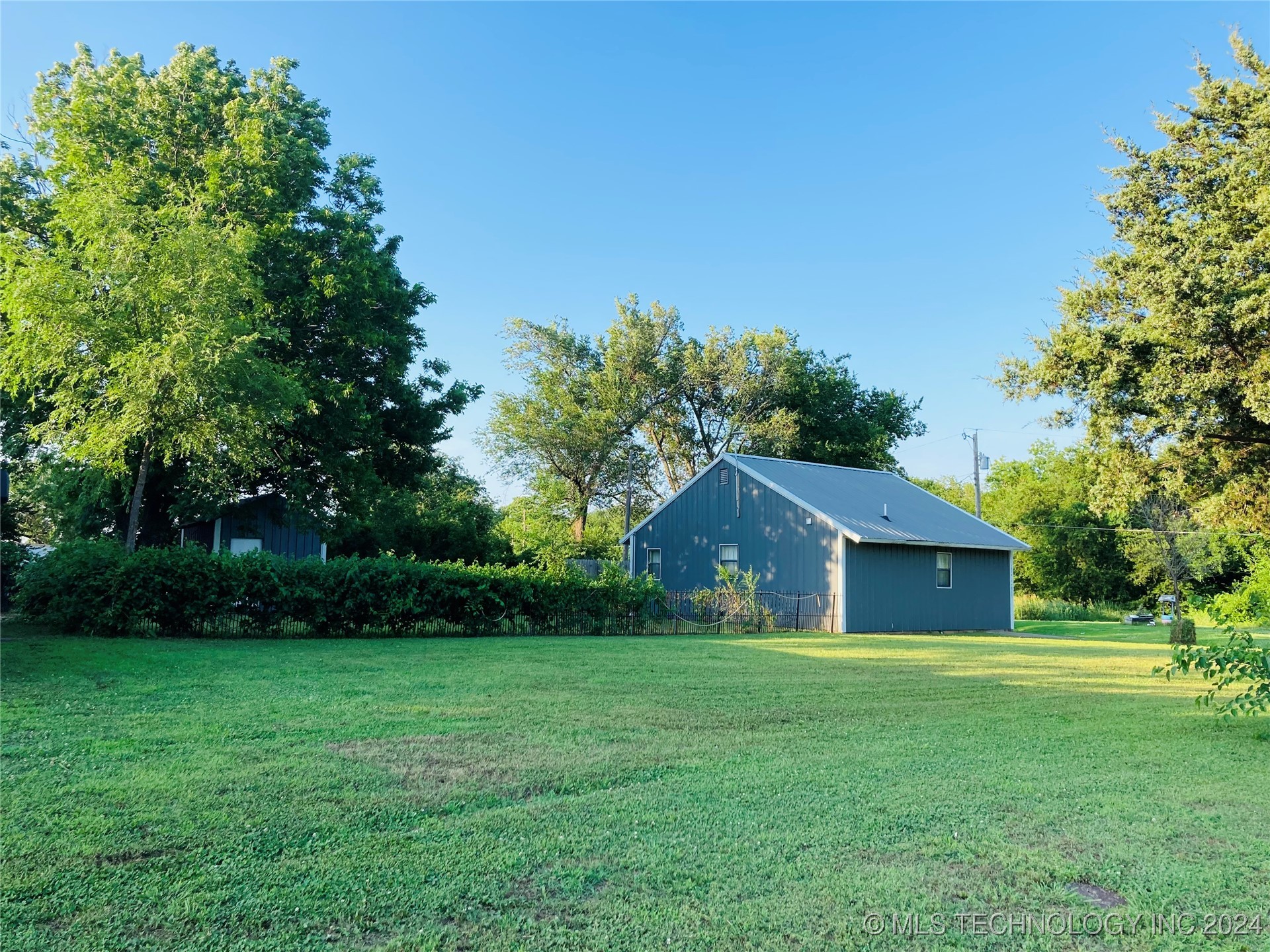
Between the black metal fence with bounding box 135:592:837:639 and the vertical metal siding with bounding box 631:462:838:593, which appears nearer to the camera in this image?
the black metal fence with bounding box 135:592:837:639

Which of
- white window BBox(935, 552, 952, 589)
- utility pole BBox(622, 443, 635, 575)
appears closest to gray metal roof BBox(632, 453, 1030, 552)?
white window BBox(935, 552, 952, 589)

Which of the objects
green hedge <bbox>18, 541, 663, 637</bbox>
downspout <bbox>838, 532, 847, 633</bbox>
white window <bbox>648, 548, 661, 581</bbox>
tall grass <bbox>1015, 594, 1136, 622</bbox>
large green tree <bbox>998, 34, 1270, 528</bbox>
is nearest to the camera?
green hedge <bbox>18, 541, 663, 637</bbox>

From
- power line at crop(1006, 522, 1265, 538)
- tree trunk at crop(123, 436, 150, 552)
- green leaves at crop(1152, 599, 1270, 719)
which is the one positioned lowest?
green leaves at crop(1152, 599, 1270, 719)

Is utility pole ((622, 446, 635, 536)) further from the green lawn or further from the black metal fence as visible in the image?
the black metal fence

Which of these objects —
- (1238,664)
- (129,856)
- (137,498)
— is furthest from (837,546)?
(129,856)

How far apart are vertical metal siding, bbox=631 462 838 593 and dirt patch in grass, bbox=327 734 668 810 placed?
1591 cm

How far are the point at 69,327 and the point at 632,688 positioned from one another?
37.8 feet

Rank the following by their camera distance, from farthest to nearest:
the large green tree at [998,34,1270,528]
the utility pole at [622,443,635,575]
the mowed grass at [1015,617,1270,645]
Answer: the utility pole at [622,443,635,575] → the mowed grass at [1015,617,1270,645] → the large green tree at [998,34,1270,528]

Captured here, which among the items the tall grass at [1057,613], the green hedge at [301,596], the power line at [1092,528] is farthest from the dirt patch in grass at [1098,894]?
the power line at [1092,528]

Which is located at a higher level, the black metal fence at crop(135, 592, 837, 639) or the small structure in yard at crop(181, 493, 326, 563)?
the small structure in yard at crop(181, 493, 326, 563)

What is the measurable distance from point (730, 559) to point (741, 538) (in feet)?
2.28

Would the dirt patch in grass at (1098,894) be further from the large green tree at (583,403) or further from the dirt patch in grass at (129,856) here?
the large green tree at (583,403)

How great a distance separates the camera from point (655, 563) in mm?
24859

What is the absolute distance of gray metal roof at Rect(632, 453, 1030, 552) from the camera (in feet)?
68.1
